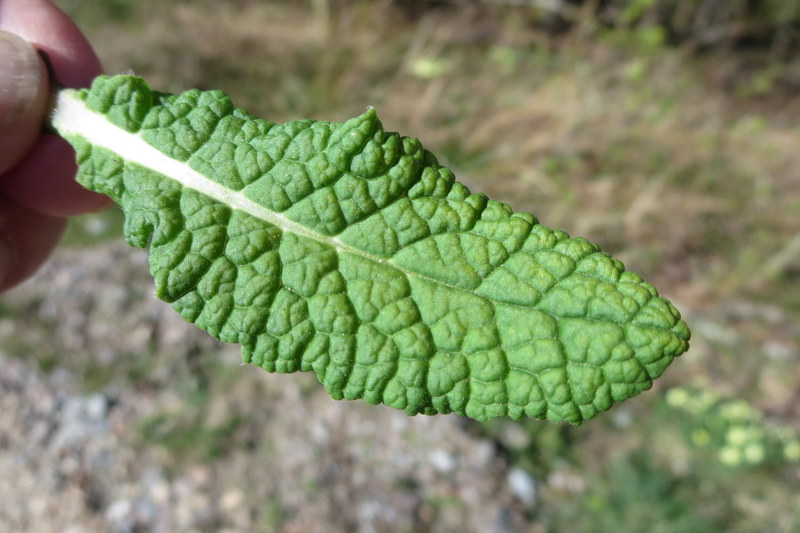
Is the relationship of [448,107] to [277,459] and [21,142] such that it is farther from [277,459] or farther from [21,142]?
[21,142]

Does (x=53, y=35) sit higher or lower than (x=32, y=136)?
higher

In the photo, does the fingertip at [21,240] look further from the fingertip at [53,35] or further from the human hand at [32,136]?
the fingertip at [53,35]

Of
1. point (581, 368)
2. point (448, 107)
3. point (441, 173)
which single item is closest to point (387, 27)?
point (448, 107)

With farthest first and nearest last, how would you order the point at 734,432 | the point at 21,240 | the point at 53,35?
the point at 734,432, the point at 21,240, the point at 53,35

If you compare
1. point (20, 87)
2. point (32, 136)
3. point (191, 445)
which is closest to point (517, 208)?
point (191, 445)

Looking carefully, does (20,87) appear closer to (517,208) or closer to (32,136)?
(32,136)

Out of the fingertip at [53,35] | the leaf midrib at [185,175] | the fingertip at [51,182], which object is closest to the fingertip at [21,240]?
the fingertip at [51,182]

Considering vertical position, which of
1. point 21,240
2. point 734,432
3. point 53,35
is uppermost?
point 734,432
